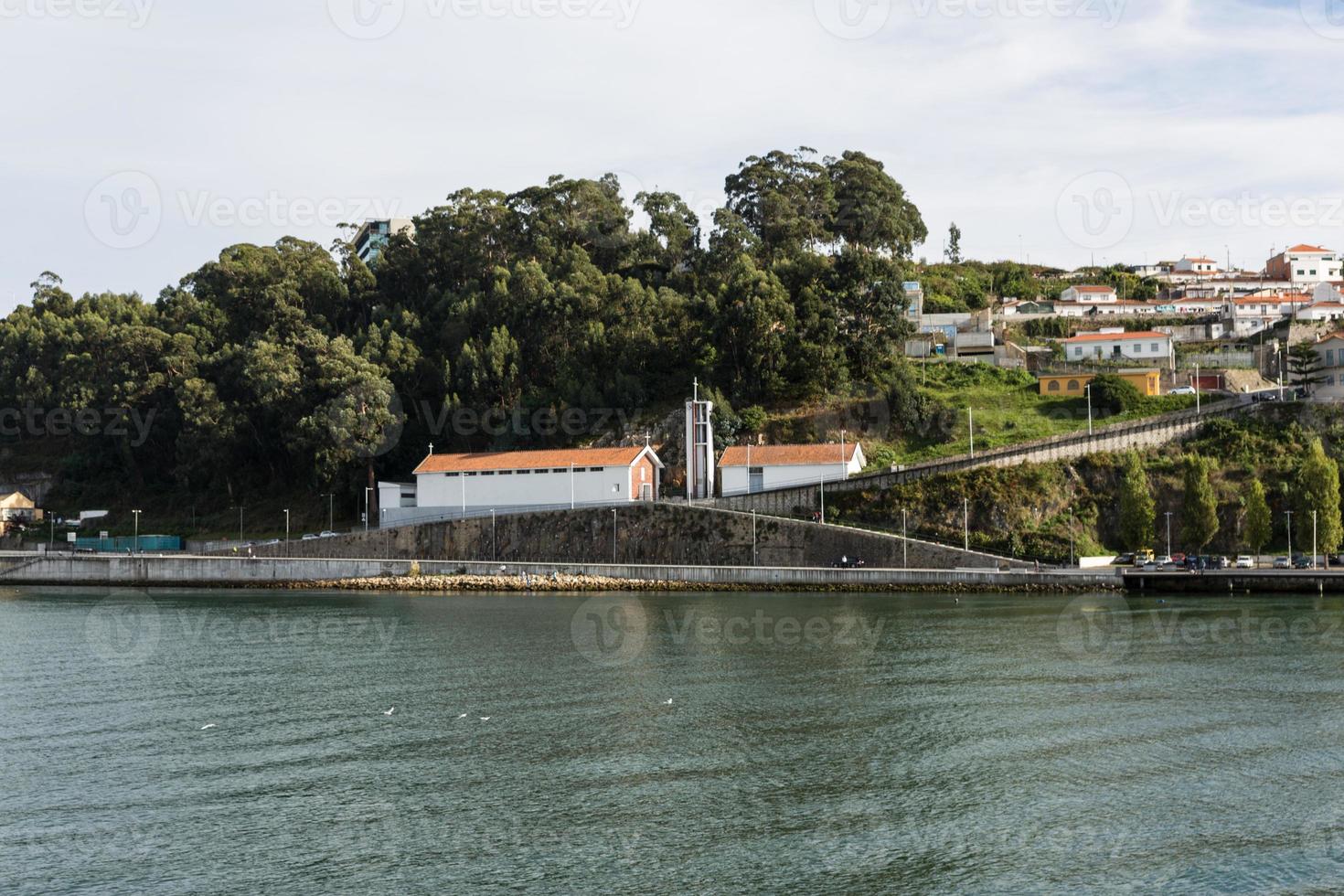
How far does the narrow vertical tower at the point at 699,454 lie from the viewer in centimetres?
6444

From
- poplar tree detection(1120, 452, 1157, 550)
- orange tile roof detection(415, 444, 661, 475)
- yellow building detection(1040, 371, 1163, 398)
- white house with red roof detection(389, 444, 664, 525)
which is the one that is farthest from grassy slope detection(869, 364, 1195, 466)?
orange tile roof detection(415, 444, 661, 475)

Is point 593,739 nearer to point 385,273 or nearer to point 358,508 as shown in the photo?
point 358,508

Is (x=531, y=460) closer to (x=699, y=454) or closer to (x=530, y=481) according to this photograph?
(x=530, y=481)

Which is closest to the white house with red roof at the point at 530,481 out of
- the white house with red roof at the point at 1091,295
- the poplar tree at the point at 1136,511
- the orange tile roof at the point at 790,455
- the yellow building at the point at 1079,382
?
the orange tile roof at the point at 790,455

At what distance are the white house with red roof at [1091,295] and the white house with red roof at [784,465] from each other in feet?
122

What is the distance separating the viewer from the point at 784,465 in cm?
6197

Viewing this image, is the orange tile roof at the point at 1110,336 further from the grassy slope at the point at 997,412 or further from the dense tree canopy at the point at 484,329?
the dense tree canopy at the point at 484,329

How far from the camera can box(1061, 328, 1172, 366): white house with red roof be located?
75562 millimetres

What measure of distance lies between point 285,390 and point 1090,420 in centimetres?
4586

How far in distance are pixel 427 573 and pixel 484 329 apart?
22.6 m

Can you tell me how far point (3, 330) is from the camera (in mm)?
94562

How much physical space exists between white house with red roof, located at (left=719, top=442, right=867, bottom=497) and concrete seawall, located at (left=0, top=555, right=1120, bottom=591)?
22.3 ft

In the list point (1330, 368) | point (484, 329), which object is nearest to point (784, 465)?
point (484, 329)

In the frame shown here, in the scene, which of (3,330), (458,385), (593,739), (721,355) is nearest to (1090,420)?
(721,355)
